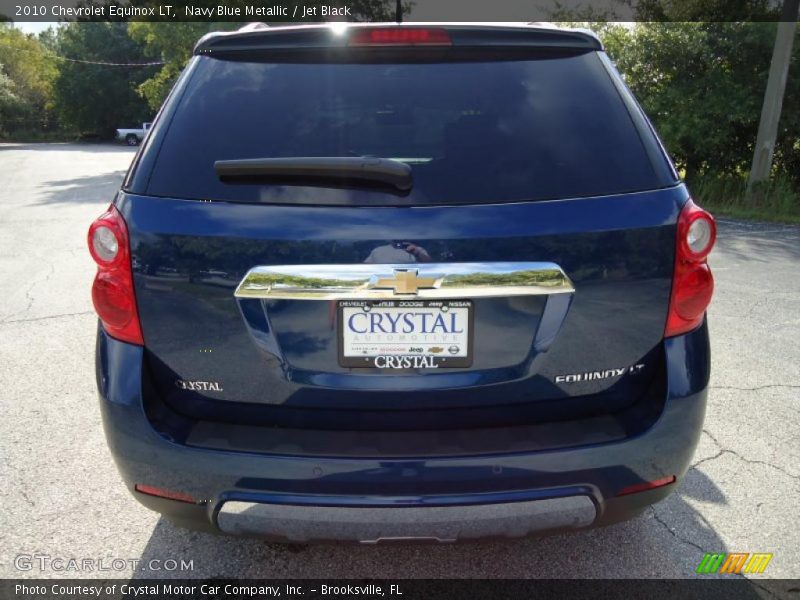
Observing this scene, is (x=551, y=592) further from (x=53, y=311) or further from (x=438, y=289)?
(x=53, y=311)

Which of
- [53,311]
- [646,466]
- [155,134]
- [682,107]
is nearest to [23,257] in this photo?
[53,311]

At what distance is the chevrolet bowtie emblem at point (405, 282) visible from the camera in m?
1.70

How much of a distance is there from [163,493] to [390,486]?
0.69 metres

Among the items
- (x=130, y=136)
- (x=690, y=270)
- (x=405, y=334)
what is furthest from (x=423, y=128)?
(x=130, y=136)

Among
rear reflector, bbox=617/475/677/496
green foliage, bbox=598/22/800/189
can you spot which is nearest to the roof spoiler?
rear reflector, bbox=617/475/677/496

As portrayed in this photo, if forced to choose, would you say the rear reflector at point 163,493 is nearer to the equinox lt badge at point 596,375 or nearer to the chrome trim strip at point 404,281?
the chrome trim strip at point 404,281

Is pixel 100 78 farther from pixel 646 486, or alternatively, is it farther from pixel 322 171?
pixel 646 486

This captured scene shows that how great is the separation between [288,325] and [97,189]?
1478 cm

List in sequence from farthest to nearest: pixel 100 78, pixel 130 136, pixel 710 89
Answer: pixel 100 78
pixel 130 136
pixel 710 89

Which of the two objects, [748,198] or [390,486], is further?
[748,198]

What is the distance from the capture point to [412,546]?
6.62ft

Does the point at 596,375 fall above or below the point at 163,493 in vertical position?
above

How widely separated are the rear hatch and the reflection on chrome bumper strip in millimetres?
235

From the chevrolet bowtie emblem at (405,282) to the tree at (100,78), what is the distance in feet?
195
